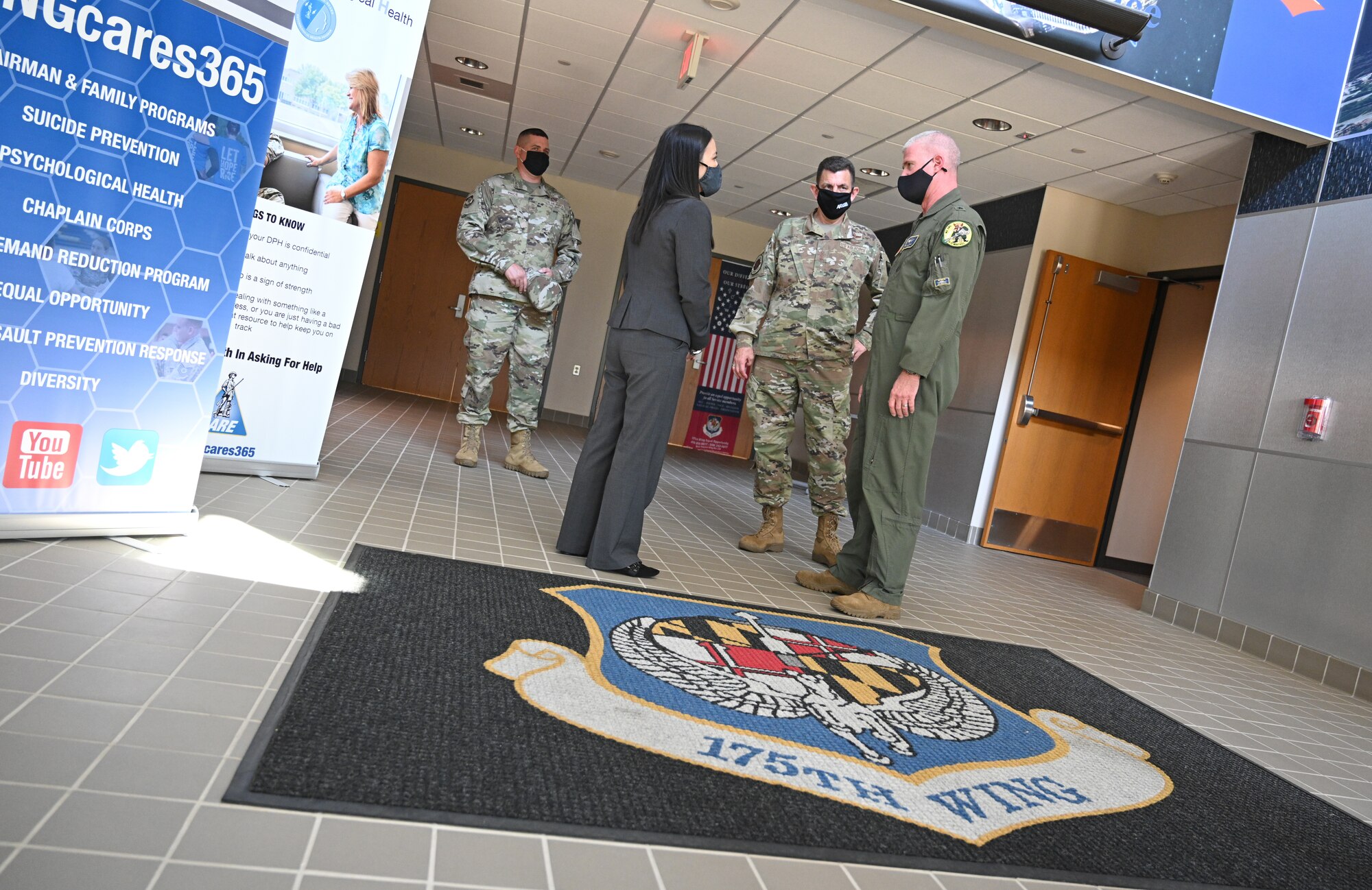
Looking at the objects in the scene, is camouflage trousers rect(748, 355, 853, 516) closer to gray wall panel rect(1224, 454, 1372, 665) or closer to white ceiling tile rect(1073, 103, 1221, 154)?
gray wall panel rect(1224, 454, 1372, 665)

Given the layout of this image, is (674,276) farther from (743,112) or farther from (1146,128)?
(743,112)

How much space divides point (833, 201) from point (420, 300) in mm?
7366

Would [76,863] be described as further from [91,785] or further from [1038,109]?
[1038,109]

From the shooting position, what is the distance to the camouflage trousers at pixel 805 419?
4.13m

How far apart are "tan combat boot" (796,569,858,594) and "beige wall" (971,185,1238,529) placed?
11.8 feet

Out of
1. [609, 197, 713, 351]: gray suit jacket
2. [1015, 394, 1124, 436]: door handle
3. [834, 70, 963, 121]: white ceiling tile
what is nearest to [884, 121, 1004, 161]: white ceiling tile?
[834, 70, 963, 121]: white ceiling tile

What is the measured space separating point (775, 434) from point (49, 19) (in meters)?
2.96

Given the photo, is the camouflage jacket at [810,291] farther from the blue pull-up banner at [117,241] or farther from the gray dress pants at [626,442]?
the blue pull-up banner at [117,241]

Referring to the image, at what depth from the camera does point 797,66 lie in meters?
5.33

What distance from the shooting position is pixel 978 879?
1.55 metres

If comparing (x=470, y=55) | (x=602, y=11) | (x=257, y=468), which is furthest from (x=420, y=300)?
(x=257, y=468)

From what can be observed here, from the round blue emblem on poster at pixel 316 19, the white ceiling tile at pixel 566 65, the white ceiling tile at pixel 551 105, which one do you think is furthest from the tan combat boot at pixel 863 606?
the white ceiling tile at pixel 551 105

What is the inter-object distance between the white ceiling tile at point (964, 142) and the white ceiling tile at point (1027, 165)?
3.0 inches

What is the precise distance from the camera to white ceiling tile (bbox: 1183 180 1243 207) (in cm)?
590
